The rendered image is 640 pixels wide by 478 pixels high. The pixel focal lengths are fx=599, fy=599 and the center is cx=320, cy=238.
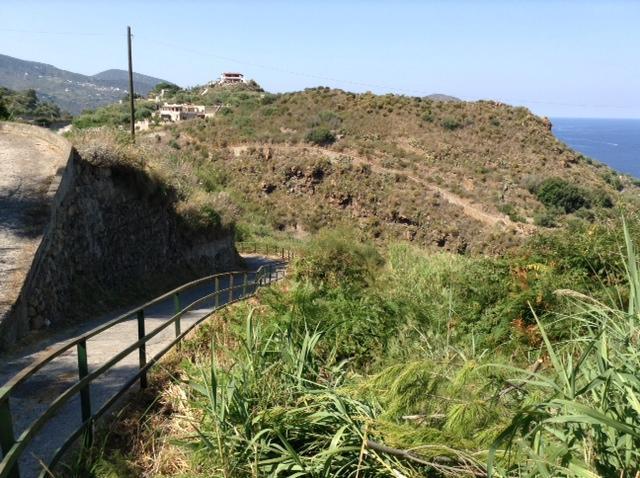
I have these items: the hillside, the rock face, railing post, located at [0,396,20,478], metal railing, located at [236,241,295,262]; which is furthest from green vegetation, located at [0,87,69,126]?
railing post, located at [0,396,20,478]

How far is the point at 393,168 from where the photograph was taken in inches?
2292

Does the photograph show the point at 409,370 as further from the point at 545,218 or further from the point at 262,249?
the point at 545,218

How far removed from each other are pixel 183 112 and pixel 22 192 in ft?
232

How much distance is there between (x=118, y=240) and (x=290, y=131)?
4839 cm

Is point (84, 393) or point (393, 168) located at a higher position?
point (84, 393)

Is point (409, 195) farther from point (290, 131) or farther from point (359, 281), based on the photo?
point (359, 281)

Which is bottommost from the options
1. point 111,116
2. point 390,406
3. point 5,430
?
point 111,116

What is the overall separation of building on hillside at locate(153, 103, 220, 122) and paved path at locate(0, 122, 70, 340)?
58812 millimetres

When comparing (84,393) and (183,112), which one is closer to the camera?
(84,393)

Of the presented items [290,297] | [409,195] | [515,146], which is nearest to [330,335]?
[290,297]

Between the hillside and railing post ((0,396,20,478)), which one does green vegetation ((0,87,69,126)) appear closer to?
the hillside

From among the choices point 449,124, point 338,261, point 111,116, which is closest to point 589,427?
point 338,261

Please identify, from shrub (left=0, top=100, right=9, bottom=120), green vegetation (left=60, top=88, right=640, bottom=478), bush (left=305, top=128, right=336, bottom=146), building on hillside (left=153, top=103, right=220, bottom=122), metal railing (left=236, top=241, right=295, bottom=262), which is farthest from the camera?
building on hillside (left=153, top=103, right=220, bottom=122)

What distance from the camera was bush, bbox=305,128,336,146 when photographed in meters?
61.8
